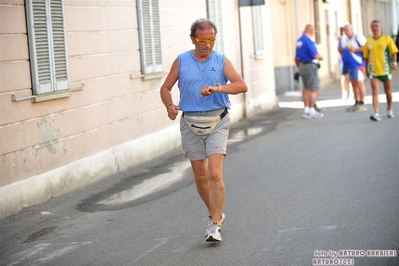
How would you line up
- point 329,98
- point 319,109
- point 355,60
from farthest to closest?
point 329,98
point 319,109
point 355,60

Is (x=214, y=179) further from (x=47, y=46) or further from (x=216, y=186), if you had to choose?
(x=47, y=46)

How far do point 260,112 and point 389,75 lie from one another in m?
4.71

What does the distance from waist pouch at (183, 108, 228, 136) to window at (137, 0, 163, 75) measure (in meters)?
6.08

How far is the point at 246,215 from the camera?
327 inches

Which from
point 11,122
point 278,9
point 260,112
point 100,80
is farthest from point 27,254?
point 278,9

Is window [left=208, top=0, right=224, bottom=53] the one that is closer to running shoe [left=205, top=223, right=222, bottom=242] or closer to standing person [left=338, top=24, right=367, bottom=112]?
standing person [left=338, top=24, right=367, bottom=112]

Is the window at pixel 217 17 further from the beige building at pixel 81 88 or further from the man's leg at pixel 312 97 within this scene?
the man's leg at pixel 312 97

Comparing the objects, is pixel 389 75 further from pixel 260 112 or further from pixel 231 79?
pixel 231 79

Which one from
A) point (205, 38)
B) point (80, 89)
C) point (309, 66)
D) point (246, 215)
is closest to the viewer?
point (205, 38)

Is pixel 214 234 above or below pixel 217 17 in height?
below

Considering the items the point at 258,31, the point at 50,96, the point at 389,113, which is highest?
the point at 258,31

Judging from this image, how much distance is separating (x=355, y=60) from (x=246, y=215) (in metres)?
10.3

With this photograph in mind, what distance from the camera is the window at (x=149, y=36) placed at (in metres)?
13.2

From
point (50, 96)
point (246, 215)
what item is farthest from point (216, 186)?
point (50, 96)
